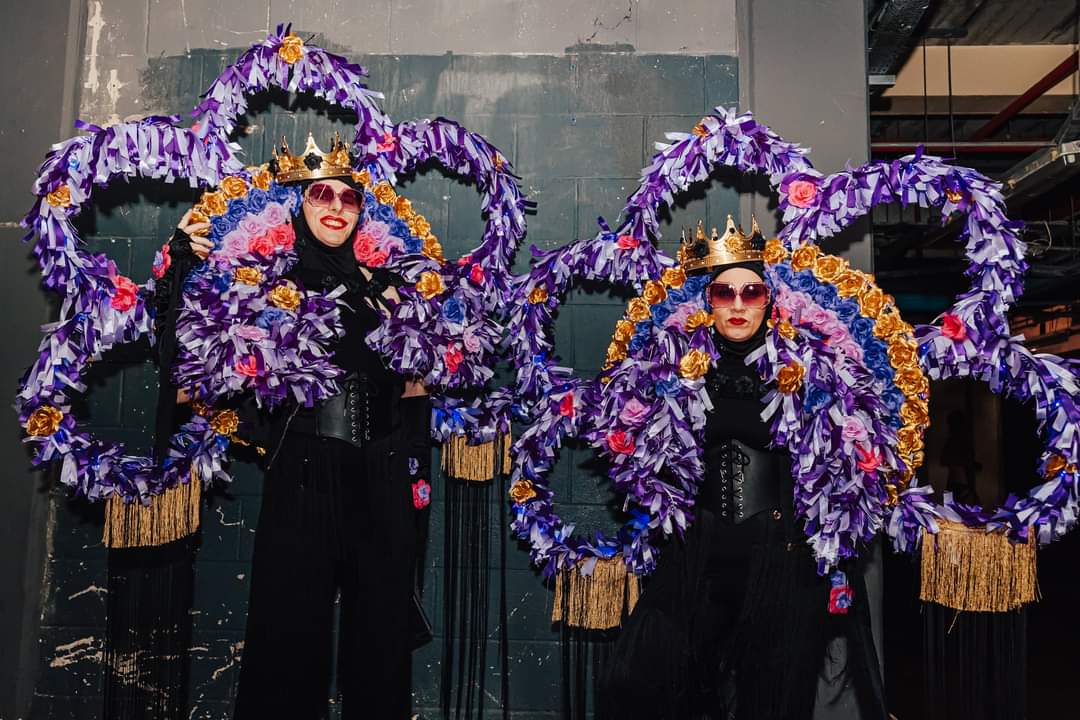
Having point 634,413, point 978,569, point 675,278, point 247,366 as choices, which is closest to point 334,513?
point 247,366

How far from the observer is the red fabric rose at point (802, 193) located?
A: 9.78 feet

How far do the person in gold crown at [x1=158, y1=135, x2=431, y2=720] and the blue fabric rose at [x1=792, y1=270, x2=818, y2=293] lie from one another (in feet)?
4.32

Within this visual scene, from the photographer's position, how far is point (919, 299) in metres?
10.6

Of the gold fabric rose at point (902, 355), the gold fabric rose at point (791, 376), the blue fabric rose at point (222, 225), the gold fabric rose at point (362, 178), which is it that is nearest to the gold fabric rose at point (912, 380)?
the gold fabric rose at point (902, 355)

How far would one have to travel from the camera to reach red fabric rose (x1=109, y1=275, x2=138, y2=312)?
2.83 m

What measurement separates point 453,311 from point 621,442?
72 cm

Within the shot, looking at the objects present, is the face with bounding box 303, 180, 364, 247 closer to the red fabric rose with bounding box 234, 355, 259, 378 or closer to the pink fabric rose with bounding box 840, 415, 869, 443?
the red fabric rose with bounding box 234, 355, 259, 378

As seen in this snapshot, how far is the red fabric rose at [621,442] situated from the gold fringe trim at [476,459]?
636 millimetres

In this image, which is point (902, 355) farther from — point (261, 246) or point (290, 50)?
point (290, 50)

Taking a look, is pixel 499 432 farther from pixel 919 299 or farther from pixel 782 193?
pixel 919 299

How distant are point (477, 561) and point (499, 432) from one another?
49 centimetres

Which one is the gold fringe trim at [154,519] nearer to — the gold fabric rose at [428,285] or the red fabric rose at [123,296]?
the red fabric rose at [123,296]

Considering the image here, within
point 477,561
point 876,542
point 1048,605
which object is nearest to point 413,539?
point 477,561

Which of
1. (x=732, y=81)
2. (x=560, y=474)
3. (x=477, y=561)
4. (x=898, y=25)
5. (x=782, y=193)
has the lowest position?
(x=477, y=561)
